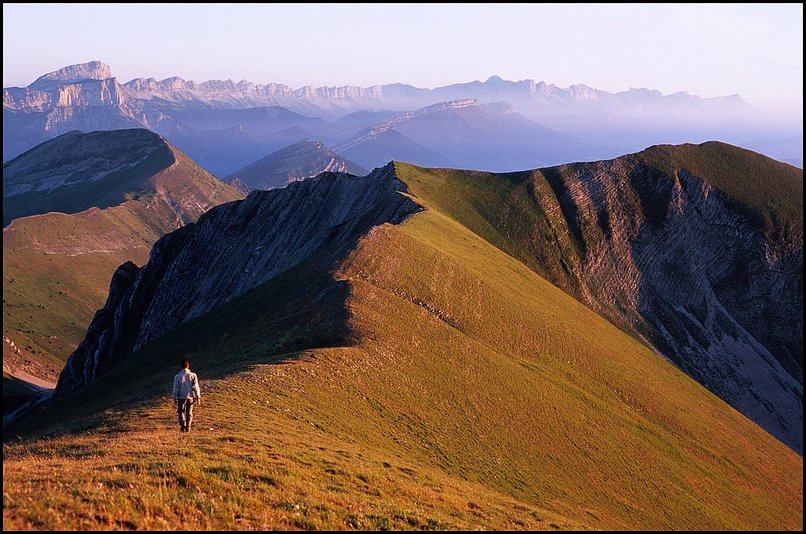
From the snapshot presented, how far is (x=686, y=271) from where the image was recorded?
124188mm

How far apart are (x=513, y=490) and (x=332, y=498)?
18.4 metres

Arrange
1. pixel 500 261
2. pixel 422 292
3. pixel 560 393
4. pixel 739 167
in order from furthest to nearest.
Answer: pixel 739 167
pixel 500 261
pixel 422 292
pixel 560 393

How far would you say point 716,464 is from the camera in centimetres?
5531

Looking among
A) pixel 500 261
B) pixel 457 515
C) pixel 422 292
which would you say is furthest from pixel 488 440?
pixel 500 261

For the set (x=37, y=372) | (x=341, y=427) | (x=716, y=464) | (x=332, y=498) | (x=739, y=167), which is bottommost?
(x=37, y=372)

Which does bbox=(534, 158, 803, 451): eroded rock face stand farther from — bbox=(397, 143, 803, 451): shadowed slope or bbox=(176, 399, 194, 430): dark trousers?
bbox=(176, 399, 194, 430): dark trousers

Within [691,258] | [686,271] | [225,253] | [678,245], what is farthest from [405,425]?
[691,258]

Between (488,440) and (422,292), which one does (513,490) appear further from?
(422,292)

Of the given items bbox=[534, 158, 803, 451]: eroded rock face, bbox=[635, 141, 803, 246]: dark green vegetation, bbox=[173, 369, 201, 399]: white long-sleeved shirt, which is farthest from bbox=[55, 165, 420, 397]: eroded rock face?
bbox=[635, 141, 803, 246]: dark green vegetation

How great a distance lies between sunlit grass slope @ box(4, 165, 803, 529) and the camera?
1867cm

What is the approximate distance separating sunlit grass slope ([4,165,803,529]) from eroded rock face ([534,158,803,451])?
3092 cm

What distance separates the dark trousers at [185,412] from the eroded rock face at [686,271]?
9025 cm

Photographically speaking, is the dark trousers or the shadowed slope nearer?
the dark trousers

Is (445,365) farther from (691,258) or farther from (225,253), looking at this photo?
(691,258)
